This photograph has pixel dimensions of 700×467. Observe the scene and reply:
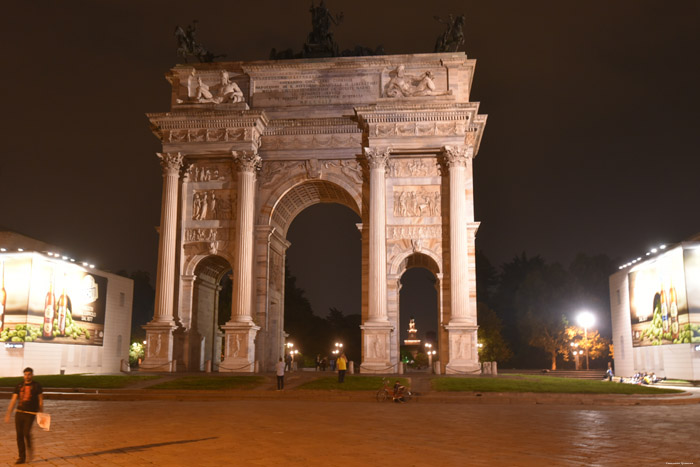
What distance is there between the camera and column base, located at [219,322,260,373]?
121 feet

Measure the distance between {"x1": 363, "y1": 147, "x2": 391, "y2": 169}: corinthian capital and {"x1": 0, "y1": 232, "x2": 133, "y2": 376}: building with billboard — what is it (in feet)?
60.8

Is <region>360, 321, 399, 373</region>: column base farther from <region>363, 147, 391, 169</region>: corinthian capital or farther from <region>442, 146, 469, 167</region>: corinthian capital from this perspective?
<region>442, 146, 469, 167</region>: corinthian capital

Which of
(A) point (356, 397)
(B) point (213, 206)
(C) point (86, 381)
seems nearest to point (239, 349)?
(B) point (213, 206)

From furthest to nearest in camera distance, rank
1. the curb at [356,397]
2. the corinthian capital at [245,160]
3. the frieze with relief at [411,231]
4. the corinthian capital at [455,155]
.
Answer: the corinthian capital at [245,160], the frieze with relief at [411,231], the corinthian capital at [455,155], the curb at [356,397]

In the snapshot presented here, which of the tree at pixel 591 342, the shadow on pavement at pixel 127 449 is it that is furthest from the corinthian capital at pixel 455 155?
the tree at pixel 591 342

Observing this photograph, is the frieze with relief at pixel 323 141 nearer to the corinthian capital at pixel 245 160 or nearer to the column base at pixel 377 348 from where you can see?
the corinthian capital at pixel 245 160

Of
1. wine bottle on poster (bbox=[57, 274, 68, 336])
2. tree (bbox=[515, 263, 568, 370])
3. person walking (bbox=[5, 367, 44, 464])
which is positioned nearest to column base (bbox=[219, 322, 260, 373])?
wine bottle on poster (bbox=[57, 274, 68, 336])

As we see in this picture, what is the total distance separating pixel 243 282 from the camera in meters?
38.3

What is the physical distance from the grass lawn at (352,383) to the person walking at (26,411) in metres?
16.9

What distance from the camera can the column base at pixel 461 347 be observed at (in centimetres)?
3581

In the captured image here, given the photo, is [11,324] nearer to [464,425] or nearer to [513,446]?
[464,425]

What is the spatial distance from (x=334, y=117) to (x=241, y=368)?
15240mm

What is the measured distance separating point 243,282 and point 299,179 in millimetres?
6974

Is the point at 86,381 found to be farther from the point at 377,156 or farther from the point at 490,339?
the point at 490,339
